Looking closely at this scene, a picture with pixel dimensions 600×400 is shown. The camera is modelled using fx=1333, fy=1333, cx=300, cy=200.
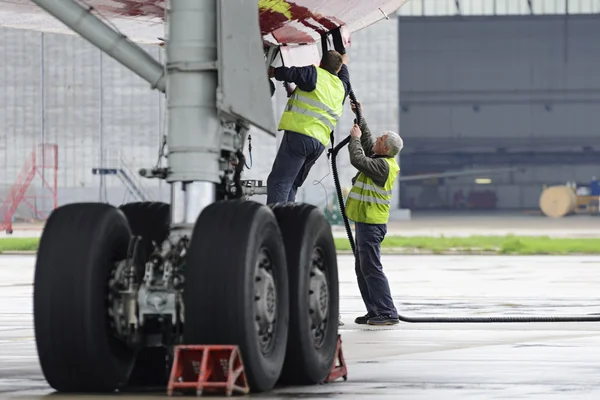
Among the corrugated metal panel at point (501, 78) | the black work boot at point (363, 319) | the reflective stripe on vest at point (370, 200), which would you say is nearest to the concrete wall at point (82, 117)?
Result: the corrugated metal panel at point (501, 78)

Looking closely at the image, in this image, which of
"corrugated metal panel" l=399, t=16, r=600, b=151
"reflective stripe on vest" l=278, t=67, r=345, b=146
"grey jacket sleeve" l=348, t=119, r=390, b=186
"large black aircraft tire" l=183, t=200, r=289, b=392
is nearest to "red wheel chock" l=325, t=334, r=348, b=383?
"large black aircraft tire" l=183, t=200, r=289, b=392

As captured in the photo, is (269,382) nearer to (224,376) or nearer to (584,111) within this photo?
(224,376)

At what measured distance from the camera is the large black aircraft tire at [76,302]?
7109 mm

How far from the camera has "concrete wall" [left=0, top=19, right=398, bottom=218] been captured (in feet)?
178

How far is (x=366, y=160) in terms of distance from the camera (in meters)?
12.3

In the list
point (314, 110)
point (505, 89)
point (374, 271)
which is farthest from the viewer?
point (505, 89)

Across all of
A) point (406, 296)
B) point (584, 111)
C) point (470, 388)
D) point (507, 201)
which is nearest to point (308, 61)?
point (470, 388)

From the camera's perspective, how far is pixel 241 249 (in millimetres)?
7004

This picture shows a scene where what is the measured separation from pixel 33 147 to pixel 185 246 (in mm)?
48214

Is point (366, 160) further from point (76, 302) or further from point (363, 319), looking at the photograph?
point (76, 302)

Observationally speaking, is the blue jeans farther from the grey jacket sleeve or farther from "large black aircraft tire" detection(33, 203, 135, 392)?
"large black aircraft tire" detection(33, 203, 135, 392)

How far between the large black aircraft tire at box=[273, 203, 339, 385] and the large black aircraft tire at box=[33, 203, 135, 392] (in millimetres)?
1050

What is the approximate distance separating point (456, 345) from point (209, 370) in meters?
3.91

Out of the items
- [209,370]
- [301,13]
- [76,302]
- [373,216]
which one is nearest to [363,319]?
[373,216]
